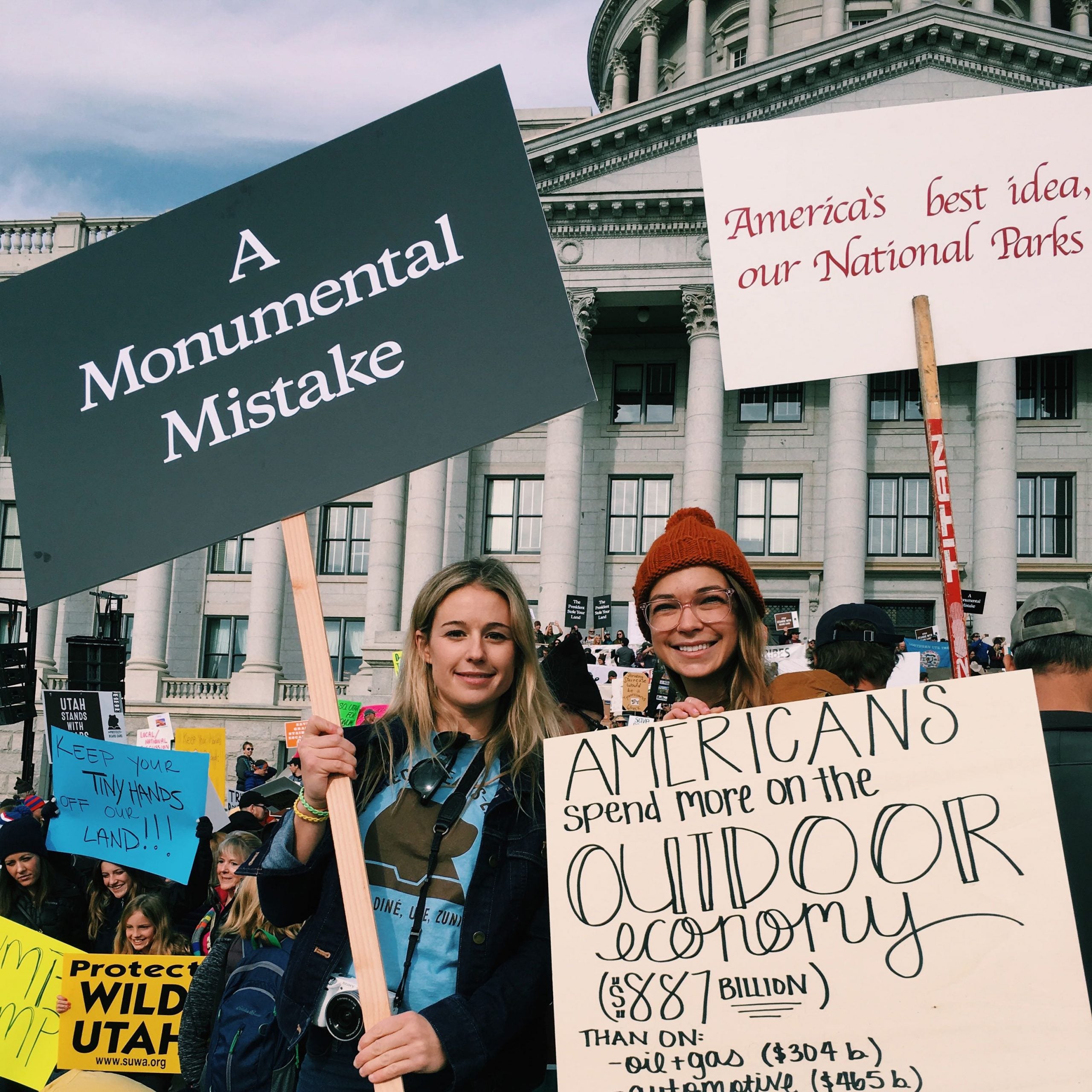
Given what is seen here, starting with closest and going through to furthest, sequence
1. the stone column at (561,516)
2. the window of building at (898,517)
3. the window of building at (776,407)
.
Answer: the stone column at (561,516) < the window of building at (898,517) < the window of building at (776,407)

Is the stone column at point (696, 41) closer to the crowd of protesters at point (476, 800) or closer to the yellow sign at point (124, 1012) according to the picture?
the yellow sign at point (124, 1012)

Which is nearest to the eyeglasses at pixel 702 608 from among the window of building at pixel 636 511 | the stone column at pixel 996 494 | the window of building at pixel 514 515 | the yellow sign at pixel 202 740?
the yellow sign at pixel 202 740

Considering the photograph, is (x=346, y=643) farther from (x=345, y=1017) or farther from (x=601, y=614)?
(x=345, y=1017)

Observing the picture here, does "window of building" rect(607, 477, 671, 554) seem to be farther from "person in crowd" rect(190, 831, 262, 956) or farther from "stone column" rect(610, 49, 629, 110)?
"person in crowd" rect(190, 831, 262, 956)

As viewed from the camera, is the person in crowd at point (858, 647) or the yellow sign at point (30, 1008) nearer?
the person in crowd at point (858, 647)

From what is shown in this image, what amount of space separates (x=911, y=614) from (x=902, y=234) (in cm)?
3031

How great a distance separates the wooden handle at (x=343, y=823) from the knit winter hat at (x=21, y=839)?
17.8ft

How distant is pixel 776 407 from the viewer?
34.7 metres

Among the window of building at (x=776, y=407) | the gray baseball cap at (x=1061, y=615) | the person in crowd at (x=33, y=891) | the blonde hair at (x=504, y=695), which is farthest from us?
the window of building at (x=776, y=407)

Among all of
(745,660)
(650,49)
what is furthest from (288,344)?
(650,49)

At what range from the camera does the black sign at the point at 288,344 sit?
294cm

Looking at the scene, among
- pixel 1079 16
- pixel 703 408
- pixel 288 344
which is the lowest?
pixel 288 344

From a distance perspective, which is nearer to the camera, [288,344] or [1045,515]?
[288,344]

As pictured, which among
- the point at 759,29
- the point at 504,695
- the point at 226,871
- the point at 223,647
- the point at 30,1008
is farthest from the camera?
the point at 759,29
